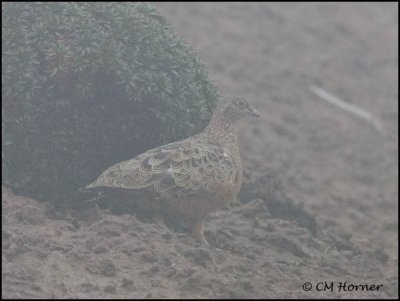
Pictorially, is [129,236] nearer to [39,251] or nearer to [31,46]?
[39,251]

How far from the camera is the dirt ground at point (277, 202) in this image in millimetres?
7344

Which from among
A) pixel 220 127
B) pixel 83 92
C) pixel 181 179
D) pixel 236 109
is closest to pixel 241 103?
pixel 236 109

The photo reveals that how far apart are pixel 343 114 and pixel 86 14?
7.29 m

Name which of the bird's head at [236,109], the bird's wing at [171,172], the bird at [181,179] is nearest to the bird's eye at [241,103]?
the bird's head at [236,109]

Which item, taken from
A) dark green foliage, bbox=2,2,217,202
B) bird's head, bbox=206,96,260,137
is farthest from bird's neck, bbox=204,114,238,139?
dark green foliage, bbox=2,2,217,202

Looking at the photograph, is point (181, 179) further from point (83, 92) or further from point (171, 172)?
point (83, 92)

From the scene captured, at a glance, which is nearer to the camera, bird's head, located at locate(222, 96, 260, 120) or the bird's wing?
the bird's wing

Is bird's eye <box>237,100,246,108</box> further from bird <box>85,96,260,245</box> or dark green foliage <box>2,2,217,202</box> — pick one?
bird <box>85,96,260,245</box>

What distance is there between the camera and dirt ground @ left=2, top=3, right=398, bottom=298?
24.1 ft

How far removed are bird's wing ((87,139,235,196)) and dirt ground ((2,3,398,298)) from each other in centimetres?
31

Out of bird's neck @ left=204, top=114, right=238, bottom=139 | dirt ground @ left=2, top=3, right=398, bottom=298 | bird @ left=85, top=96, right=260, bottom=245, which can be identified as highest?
bird's neck @ left=204, top=114, right=238, bottom=139

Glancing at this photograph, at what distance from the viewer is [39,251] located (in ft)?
24.0

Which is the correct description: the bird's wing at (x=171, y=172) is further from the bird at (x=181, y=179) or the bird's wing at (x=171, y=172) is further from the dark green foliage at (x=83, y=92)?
the dark green foliage at (x=83, y=92)

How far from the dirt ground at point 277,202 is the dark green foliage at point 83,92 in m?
0.35
